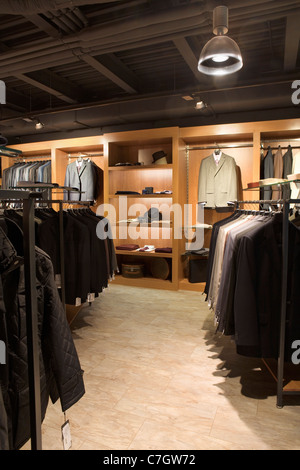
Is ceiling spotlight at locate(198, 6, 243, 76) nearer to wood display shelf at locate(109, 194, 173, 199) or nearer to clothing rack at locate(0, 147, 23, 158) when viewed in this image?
clothing rack at locate(0, 147, 23, 158)

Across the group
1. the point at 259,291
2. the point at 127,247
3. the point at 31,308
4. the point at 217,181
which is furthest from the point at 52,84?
the point at 31,308

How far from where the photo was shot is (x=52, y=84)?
494 cm

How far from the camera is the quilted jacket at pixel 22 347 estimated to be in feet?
3.60

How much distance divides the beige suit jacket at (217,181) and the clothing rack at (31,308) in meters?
4.19

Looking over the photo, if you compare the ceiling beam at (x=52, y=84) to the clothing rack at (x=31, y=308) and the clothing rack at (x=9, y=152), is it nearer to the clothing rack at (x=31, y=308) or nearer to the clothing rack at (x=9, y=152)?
the clothing rack at (x=9, y=152)

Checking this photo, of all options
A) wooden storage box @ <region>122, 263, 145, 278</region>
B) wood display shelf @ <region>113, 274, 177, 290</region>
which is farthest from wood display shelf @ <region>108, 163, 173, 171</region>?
wood display shelf @ <region>113, 274, 177, 290</region>

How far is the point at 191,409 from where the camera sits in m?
2.12

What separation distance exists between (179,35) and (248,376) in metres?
3.09

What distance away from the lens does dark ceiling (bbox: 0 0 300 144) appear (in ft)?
A: 9.44

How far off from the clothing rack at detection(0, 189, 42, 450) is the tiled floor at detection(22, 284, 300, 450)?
2.84 feet

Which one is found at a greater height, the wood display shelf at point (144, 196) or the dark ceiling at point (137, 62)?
the dark ceiling at point (137, 62)

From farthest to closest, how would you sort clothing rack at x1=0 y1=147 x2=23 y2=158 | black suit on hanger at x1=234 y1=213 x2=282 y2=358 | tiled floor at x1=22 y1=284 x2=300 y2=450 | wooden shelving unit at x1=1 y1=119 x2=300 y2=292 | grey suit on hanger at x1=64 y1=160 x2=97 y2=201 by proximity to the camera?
grey suit on hanger at x1=64 y1=160 x2=97 y2=201 < wooden shelving unit at x1=1 y1=119 x2=300 y2=292 < black suit on hanger at x1=234 y1=213 x2=282 y2=358 < tiled floor at x1=22 y1=284 x2=300 y2=450 < clothing rack at x1=0 y1=147 x2=23 y2=158

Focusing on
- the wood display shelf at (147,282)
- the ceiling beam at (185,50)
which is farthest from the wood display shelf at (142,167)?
the wood display shelf at (147,282)
